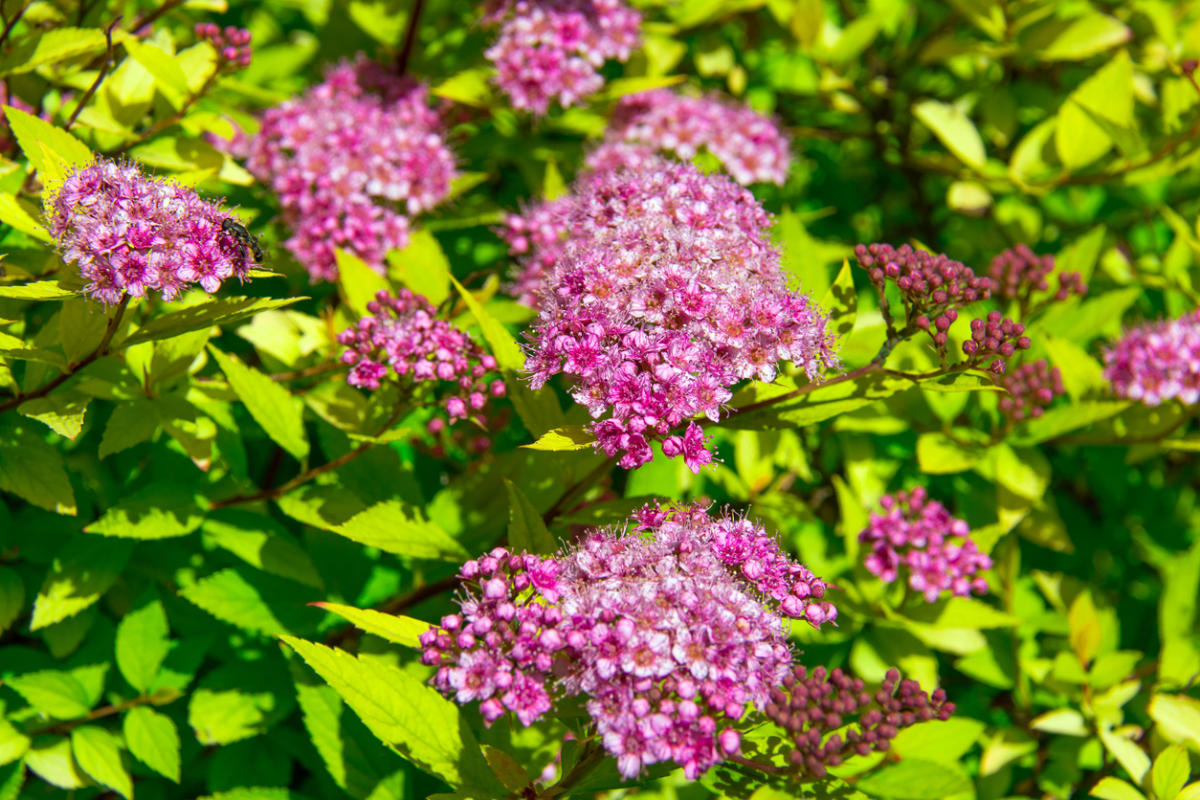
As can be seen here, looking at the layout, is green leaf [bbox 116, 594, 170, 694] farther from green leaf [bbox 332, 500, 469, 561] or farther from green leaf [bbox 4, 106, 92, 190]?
green leaf [bbox 4, 106, 92, 190]

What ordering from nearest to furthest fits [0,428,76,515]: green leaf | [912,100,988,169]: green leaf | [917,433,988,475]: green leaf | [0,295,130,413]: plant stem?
[0,295,130,413]: plant stem
[0,428,76,515]: green leaf
[917,433,988,475]: green leaf
[912,100,988,169]: green leaf

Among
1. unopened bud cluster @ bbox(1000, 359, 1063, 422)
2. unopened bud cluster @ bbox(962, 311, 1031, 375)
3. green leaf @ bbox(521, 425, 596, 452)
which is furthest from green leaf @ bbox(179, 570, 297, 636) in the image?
unopened bud cluster @ bbox(1000, 359, 1063, 422)

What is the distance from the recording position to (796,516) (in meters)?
2.87

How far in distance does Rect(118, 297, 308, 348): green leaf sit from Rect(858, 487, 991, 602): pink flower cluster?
1900 millimetres

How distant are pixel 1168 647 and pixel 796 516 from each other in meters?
1.29

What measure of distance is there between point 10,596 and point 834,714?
2.06 m

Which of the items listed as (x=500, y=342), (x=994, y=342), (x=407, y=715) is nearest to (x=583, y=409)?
(x=500, y=342)

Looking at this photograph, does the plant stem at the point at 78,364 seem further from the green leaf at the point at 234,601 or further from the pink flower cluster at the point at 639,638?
the pink flower cluster at the point at 639,638

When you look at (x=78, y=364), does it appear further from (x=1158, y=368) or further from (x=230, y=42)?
(x=1158, y=368)

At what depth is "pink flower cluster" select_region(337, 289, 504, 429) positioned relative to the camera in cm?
229

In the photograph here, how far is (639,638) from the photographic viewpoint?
170cm

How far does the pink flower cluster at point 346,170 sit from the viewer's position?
2.79 m

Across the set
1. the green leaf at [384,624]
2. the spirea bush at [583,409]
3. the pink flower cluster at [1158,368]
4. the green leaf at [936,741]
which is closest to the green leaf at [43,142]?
the spirea bush at [583,409]

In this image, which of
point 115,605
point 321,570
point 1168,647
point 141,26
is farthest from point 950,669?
point 141,26
